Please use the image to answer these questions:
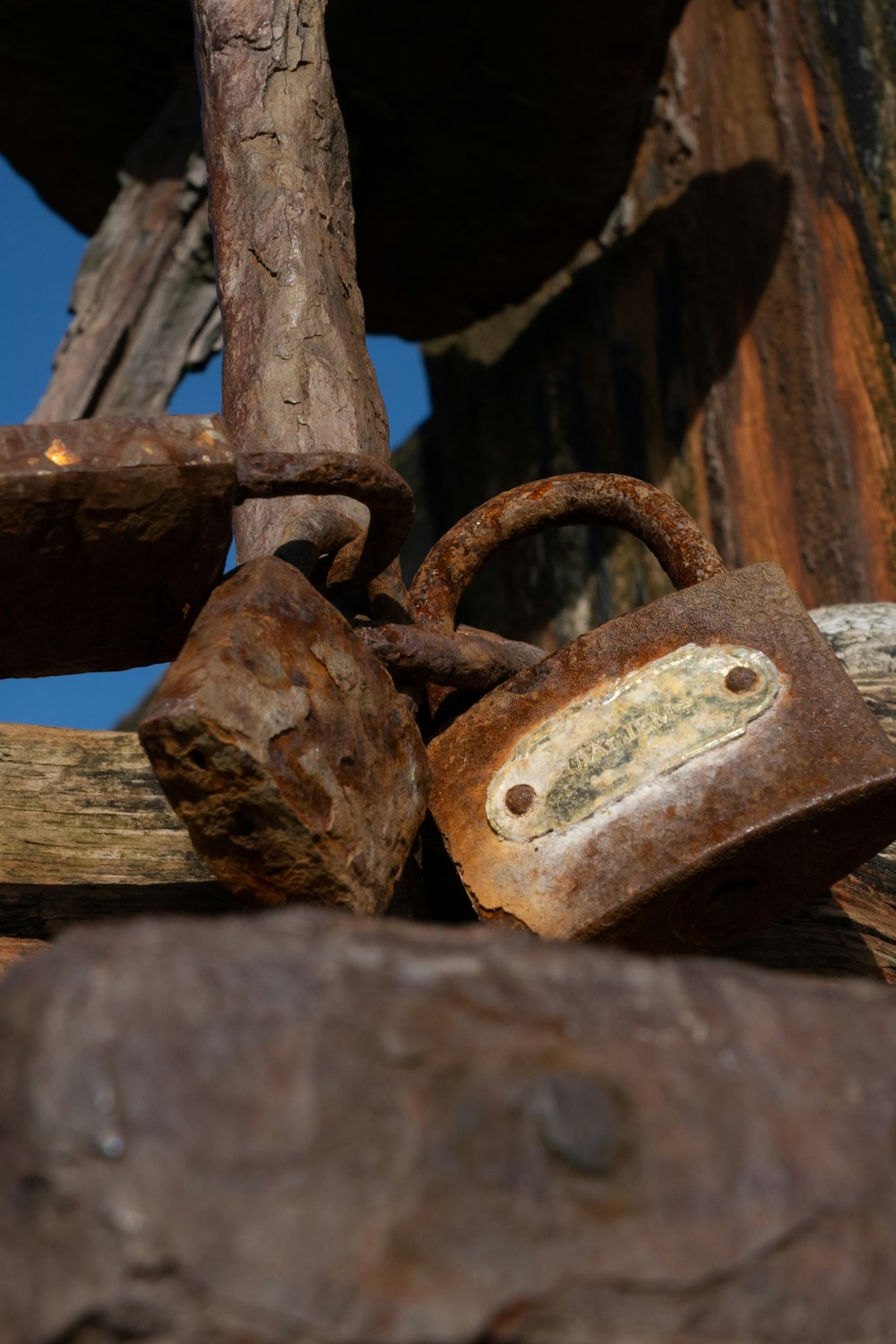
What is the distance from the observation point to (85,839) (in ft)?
5.10

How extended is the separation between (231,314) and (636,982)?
1.23 m

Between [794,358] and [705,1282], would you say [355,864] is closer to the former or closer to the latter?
[705,1282]

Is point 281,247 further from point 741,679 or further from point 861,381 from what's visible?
point 861,381

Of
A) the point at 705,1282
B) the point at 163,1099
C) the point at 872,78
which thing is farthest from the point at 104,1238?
the point at 872,78

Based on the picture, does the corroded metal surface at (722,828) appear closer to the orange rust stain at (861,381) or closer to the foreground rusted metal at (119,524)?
the foreground rusted metal at (119,524)

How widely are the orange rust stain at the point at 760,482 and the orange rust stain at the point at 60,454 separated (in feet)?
8.66

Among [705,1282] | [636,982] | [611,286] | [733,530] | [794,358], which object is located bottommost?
[705,1282]

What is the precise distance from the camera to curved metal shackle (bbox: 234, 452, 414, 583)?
1.12 m

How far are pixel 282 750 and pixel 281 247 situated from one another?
35.2 inches

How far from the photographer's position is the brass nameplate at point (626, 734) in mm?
1211

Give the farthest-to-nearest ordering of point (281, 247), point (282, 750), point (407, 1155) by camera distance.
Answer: point (281, 247) < point (282, 750) < point (407, 1155)

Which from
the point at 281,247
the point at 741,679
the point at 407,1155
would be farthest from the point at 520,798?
the point at 281,247

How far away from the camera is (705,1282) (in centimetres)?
59

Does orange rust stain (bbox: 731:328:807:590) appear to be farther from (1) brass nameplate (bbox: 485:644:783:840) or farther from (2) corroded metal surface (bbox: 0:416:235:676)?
→ (2) corroded metal surface (bbox: 0:416:235:676)
